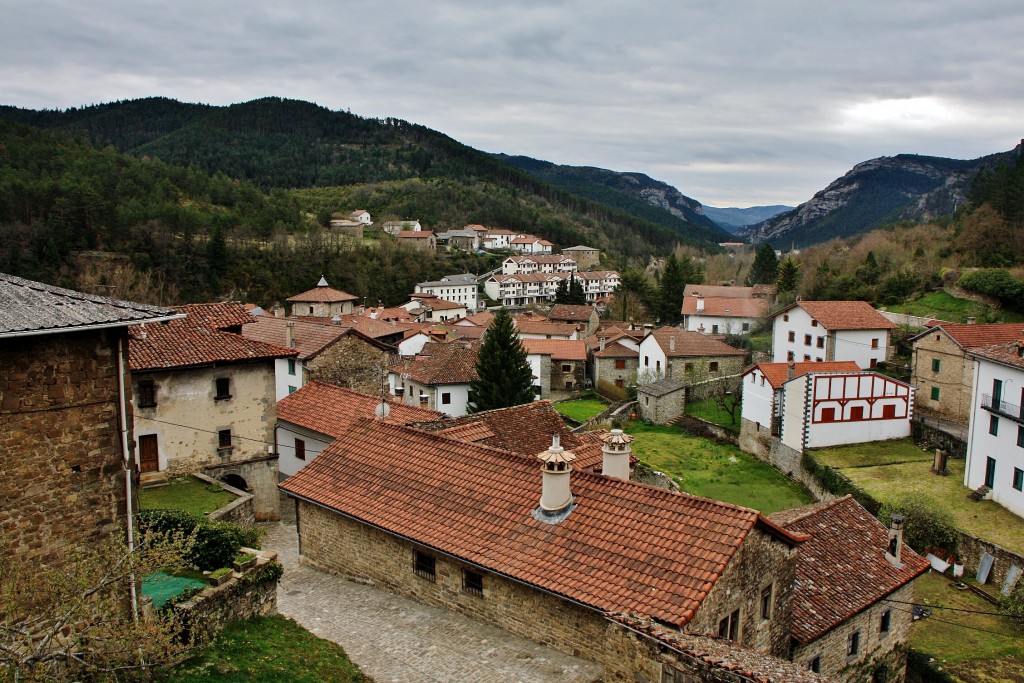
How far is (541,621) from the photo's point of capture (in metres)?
11.2

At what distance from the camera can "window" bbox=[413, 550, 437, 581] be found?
503 inches

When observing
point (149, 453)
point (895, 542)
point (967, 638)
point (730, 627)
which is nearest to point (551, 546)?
point (730, 627)

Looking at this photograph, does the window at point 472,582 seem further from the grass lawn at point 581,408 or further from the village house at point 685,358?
the village house at point 685,358

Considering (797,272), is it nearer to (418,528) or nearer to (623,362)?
(623,362)

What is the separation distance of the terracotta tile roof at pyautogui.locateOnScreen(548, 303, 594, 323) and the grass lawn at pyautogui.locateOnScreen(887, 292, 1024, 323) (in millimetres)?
31086

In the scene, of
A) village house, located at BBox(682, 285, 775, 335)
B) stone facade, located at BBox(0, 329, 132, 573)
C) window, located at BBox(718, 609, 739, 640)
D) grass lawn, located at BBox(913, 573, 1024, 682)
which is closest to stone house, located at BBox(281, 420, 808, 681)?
window, located at BBox(718, 609, 739, 640)

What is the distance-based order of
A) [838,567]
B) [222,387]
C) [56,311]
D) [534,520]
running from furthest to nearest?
1. [222,387]
2. [838,567]
3. [534,520]
4. [56,311]

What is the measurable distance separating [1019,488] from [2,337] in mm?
29680

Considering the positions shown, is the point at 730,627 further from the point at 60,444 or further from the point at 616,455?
the point at 60,444

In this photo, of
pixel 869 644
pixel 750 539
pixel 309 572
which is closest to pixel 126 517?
pixel 309 572

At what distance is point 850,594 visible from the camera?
1463 cm

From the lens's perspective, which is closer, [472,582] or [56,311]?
[56,311]

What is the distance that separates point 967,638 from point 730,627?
1279cm

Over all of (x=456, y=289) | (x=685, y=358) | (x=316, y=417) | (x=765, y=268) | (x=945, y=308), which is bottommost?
(x=685, y=358)
